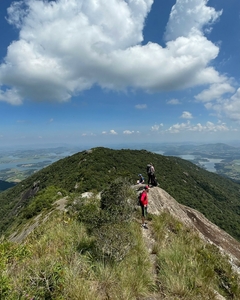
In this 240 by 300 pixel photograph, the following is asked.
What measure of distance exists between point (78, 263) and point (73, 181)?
43.0 meters

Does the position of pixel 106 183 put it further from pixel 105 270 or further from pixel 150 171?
pixel 105 270

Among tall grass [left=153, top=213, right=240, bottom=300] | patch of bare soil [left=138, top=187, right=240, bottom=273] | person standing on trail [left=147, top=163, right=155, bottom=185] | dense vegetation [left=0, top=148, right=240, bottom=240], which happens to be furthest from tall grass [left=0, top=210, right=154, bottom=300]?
dense vegetation [left=0, top=148, right=240, bottom=240]

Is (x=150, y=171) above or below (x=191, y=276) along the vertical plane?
above

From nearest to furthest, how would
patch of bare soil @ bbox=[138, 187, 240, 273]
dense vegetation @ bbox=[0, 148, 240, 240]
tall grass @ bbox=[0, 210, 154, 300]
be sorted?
tall grass @ bbox=[0, 210, 154, 300] < patch of bare soil @ bbox=[138, 187, 240, 273] < dense vegetation @ bbox=[0, 148, 240, 240]

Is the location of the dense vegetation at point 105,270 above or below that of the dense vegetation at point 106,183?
above

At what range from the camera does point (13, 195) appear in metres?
68.2

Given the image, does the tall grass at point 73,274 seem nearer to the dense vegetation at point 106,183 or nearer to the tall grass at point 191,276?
the tall grass at point 191,276

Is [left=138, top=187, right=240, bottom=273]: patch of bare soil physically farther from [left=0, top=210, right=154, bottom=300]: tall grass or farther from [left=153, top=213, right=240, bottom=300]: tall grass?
[left=0, top=210, right=154, bottom=300]: tall grass

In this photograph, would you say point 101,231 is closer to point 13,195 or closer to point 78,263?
point 78,263

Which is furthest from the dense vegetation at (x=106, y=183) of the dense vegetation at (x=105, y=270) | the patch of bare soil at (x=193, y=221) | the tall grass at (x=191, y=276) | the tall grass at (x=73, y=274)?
the tall grass at (x=73, y=274)

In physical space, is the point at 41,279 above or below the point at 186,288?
above

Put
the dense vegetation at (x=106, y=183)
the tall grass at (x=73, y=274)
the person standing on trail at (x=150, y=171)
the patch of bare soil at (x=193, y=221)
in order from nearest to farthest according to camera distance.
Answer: the tall grass at (x=73, y=274), the patch of bare soil at (x=193, y=221), the person standing on trail at (x=150, y=171), the dense vegetation at (x=106, y=183)

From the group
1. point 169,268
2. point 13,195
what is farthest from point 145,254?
point 13,195

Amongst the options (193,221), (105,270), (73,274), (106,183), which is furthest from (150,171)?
(106,183)
